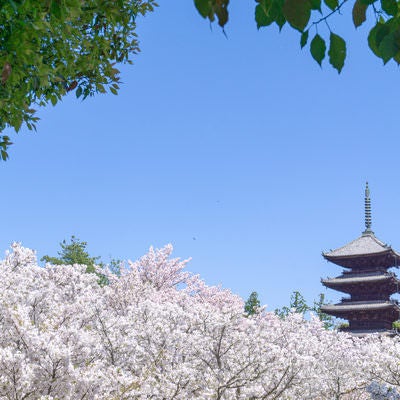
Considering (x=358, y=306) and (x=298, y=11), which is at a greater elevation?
(x=358, y=306)

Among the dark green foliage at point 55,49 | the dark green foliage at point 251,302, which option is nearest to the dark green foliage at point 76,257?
the dark green foliage at point 251,302

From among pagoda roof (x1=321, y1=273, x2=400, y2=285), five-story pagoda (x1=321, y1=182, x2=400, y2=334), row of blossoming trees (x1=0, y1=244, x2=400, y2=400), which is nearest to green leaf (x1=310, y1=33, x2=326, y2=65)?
row of blossoming trees (x1=0, y1=244, x2=400, y2=400)

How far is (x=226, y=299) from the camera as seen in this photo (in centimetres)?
3700

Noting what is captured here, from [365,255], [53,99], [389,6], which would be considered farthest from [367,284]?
[389,6]

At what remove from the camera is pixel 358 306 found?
135ft

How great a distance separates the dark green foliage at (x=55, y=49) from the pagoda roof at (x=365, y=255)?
35786 mm

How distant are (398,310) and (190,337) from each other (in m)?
31.0

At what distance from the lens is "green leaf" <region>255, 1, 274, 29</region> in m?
2.71

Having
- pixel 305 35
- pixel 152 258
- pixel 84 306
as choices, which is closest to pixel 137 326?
pixel 84 306

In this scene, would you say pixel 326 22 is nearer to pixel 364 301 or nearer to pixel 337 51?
pixel 337 51

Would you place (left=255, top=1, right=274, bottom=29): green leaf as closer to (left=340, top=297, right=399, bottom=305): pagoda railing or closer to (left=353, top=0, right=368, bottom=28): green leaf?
(left=353, top=0, right=368, bottom=28): green leaf

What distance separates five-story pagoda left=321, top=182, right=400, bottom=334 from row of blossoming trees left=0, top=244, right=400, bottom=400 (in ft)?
73.7

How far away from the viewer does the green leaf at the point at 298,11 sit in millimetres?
2387

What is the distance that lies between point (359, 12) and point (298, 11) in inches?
18.6
